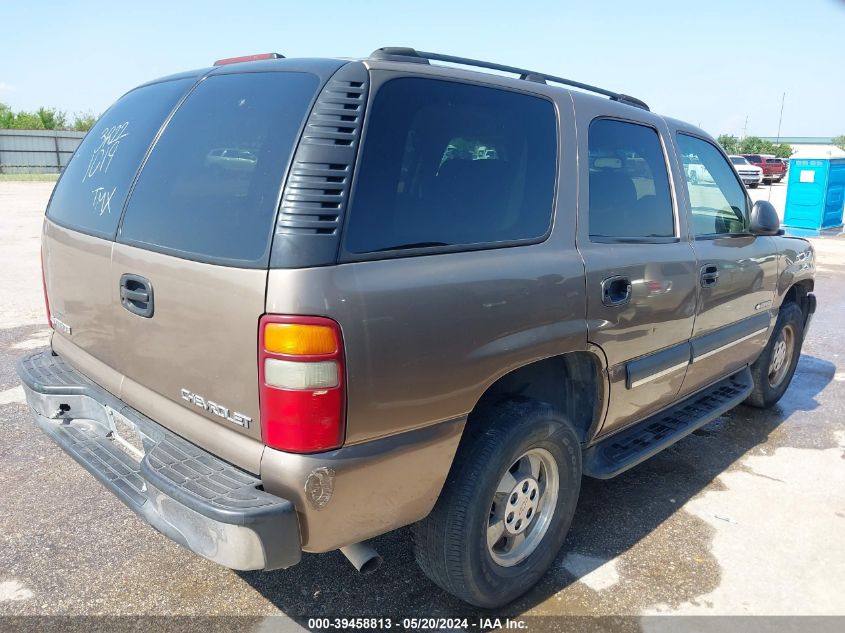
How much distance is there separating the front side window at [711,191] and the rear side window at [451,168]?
1.30 meters

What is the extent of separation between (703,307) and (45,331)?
19.1ft

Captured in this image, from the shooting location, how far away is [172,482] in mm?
2021

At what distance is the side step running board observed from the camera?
308cm

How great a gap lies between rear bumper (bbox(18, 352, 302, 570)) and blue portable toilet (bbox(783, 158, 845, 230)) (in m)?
15.9

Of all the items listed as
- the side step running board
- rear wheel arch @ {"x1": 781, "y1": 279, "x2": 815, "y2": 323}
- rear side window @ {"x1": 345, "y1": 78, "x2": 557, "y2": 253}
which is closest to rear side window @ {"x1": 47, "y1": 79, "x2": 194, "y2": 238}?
rear side window @ {"x1": 345, "y1": 78, "x2": 557, "y2": 253}

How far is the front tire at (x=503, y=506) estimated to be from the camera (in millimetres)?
2334

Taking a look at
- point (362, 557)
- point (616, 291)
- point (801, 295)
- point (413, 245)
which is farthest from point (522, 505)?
point (801, 295)

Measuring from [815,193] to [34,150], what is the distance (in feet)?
116

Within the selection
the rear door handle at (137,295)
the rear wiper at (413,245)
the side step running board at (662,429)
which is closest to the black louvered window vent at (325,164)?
the rear wiper at (413,245)

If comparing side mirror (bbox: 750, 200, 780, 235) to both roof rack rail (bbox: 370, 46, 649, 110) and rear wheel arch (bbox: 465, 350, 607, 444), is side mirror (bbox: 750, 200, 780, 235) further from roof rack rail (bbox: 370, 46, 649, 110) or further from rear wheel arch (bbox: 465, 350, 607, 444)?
rear wheel arch (bbox: 465, 350, 607, 444)

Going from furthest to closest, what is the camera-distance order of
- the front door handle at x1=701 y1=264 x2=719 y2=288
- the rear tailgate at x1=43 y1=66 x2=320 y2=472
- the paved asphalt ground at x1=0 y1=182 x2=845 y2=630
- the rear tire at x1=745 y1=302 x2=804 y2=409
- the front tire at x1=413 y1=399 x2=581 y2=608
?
the rear tire at x1=745 y1=302 x2=804 y2=409 < the front door handle at x1=701 y1=264 x2=719 y2=288 < the paved asphalt ground at x1=0 y1=182 x2=845 y2=630 < the front tire at x1=413 y1=399 x2=581 y2=608 < the rear tailgate at x1=43 y1=66 x2=320 y2=472

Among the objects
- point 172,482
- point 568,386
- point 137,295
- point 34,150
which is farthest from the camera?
point 34,150

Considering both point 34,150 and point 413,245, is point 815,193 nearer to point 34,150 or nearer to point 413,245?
Answer: point 413,245

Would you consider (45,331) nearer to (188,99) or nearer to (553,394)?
(188,99)
